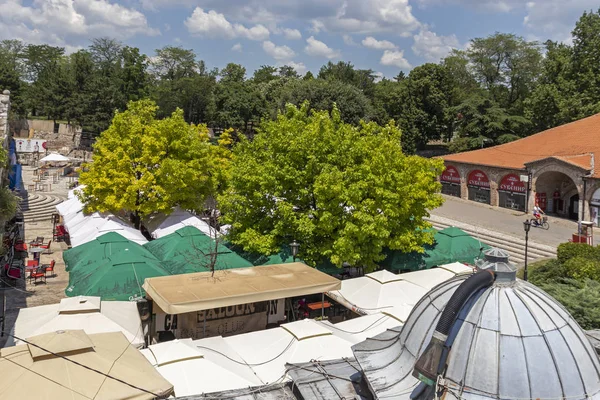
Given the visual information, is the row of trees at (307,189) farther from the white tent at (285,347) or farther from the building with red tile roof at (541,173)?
the building with red tile roof at (541,173)

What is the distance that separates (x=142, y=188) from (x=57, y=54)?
235 ft

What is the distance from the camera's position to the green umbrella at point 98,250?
675 inches

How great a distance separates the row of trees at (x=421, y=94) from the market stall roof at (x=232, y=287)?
28.6 m

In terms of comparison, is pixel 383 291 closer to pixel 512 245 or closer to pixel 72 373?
pixel 72 373

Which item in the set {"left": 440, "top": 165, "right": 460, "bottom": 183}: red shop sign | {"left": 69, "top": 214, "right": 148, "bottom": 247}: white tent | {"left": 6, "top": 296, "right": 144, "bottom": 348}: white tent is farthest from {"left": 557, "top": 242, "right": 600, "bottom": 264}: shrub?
{"left": 440, "top": 165, "right": 460, "bottom": 183}: red shop sign

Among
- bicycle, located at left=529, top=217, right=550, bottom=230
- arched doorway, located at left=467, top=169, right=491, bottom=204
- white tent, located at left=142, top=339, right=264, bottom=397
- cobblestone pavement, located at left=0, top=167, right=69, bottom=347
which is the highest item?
arched doorway, located at left=467, top=169, right=491, bottom=204

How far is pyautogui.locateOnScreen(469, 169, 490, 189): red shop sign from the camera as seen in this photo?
35.7 metres

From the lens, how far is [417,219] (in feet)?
66.2

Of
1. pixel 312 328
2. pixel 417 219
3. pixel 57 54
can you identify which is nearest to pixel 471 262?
pixel 417 219

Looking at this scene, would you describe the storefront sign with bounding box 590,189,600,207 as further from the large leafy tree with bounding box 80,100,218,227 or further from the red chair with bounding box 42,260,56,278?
the red chair with bounding box 42,260,56,278

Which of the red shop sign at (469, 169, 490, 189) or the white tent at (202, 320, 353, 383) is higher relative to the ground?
the red shop sign at (469, 169, 490, 189)

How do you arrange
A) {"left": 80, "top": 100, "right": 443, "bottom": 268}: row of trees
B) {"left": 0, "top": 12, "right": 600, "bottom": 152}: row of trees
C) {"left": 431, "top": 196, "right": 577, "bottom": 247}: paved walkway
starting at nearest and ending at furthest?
{"left": 80, "top": 100, "right": 443, "bottom": 268}: row of trees → {"left": 431, "top": 196, "right": 577, "bottom": 247}: paved walkway → {"left": 0, "top": 12, "right": 600, "bottom": 152}: row of trees

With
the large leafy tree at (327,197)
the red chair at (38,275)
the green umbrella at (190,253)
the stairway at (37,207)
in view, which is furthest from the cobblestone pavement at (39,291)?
the large leafy tree at (327,197)

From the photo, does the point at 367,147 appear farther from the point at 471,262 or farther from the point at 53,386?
the point at 53,386
